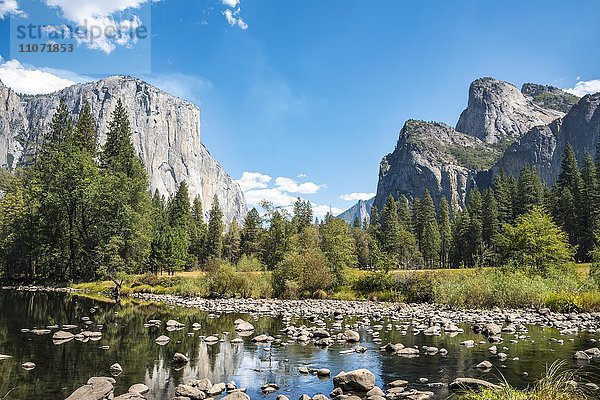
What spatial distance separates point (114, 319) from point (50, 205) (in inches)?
1386

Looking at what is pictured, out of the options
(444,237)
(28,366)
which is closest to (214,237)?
(444,237)

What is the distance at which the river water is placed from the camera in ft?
38.5

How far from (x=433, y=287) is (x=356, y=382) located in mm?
24538

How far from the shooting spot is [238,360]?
1512 centimetres

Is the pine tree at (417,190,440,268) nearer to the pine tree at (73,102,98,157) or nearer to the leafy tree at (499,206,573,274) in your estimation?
the leafy tree at (499,206,573,274)

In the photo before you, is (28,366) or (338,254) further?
(338,254)

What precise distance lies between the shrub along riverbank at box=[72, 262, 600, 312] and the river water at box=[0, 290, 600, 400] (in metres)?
8.53

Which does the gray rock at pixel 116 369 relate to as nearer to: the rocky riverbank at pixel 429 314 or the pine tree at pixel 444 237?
the rocky riverbank at pixel 429 314

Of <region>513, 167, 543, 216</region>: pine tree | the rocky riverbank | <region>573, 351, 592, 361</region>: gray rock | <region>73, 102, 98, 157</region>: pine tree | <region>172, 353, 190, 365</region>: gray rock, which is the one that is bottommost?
the rocky riverbank

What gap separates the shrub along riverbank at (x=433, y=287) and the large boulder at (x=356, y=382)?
21.6 m

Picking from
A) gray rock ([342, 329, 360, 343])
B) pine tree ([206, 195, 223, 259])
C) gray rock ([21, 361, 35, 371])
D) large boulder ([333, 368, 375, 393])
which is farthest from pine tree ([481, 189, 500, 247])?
gray rock ([21, 361, 35, 371])

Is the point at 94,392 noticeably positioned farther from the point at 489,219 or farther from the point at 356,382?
the point at 489,219

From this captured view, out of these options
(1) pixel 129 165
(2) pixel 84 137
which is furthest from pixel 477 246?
(2) pixel 84 137

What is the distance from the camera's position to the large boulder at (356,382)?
1109 cm
